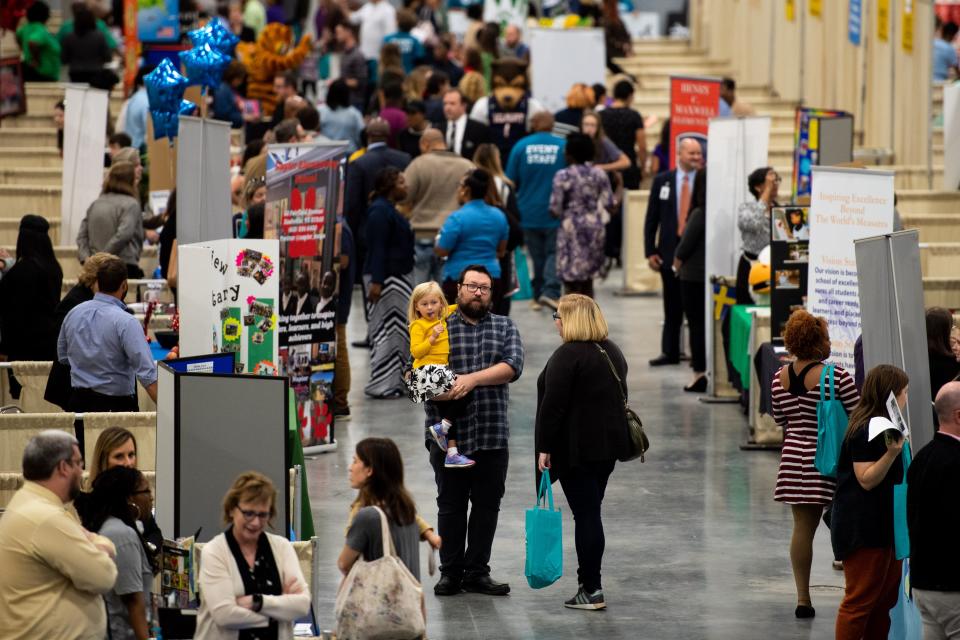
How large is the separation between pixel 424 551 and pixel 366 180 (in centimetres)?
502

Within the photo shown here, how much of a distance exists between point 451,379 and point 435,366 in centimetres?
10

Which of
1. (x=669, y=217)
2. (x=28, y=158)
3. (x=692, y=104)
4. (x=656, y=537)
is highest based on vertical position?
(x=692, y=104)

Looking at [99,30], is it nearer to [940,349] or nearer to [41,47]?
[41,47]

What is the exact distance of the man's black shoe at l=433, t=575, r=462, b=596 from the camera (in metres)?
8.48

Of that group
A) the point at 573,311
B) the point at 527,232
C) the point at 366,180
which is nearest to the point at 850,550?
the point at 573,311

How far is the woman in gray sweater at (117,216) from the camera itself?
1216cm

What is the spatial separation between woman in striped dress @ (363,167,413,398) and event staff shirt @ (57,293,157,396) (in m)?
3.76

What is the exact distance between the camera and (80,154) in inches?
568

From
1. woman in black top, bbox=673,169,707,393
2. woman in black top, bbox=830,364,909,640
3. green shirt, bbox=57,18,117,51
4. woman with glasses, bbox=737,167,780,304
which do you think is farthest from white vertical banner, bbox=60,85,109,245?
woman in black top, bbox=830,364,909,640

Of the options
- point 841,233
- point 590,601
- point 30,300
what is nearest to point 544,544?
point 590,601

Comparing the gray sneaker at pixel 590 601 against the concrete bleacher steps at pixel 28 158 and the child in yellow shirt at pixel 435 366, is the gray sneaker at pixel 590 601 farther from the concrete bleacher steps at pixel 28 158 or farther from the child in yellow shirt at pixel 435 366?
the concrete bleacher steps at pixel 28 158

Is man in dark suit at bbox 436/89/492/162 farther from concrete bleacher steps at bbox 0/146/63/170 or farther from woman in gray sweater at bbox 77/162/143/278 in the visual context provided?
woman in gray sweater at bbox 77/162/143/278

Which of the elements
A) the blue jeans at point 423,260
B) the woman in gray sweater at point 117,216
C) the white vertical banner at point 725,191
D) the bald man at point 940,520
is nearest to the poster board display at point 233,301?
the woman in gray sweater at point 117,216

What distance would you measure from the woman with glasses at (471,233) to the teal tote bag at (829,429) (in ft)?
15.5
